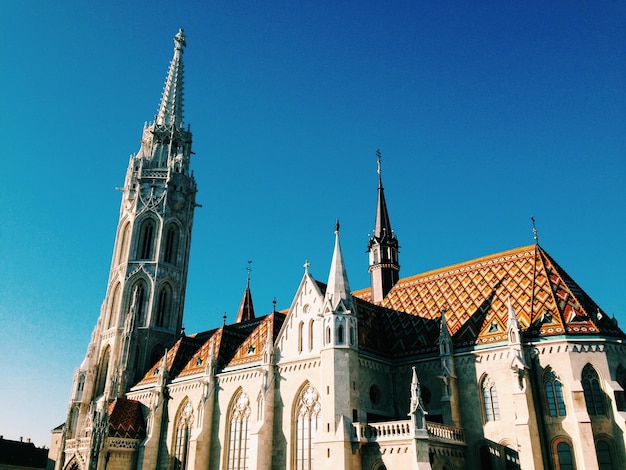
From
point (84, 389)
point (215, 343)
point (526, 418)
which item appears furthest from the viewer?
point (84, 389)

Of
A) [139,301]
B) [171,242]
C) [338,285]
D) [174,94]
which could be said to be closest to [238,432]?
[338,285]

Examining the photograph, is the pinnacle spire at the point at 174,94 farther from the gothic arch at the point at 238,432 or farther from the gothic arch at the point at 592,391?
the gothic arch at the point at 592,391

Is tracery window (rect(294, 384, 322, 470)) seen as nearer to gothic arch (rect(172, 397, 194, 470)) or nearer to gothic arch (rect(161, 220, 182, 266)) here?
gothic arch (rect(172, 397, 194, 470))

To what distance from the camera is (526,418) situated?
93.6 ft

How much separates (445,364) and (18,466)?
60920 millimetres

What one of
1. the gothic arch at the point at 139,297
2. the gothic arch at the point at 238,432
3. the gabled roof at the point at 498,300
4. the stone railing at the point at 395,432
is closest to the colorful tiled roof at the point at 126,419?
the gothic arch at the point at 139,297

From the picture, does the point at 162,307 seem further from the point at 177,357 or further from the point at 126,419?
the point at 126,419

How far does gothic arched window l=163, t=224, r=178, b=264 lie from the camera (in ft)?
183

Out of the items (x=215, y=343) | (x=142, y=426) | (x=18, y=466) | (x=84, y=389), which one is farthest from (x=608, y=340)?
(x=18, y=466)

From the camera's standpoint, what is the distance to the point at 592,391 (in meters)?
29.2

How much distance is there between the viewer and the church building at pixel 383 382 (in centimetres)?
2884

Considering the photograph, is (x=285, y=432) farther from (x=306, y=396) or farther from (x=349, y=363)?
(x=349, y=363)

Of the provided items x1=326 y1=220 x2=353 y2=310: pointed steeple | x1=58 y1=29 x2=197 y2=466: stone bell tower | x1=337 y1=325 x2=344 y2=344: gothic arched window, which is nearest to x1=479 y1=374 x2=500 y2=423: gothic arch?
x1=337 y1=325 x2=344 y2=344: gothic arched window

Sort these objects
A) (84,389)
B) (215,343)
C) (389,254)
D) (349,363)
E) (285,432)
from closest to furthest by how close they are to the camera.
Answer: (349,363) < (285,432) < (215,343) < (389,254) < (84,389)
